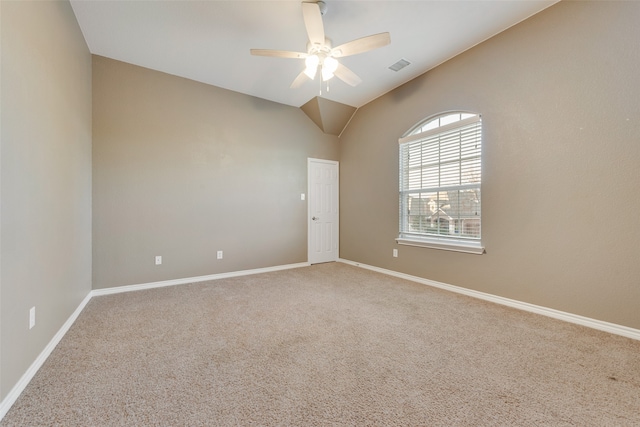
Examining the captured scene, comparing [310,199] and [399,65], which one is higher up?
[399,65]

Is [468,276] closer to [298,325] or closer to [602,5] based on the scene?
[298,325]

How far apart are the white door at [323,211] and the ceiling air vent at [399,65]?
81.6 inches

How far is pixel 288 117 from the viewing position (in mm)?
4637

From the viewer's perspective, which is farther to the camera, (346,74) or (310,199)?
(310,199)

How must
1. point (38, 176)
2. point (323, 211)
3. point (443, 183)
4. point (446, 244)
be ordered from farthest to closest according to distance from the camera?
point (323, 211)
point (443, 183)
point (446, 244)
point (38, 176)

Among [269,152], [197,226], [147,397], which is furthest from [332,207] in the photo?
[147,397]

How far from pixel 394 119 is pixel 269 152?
2143 millimetres

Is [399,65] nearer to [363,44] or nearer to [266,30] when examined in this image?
[363,44]

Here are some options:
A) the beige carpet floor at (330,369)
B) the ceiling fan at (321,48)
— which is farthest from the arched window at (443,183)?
the ceiling fan at (321,48)

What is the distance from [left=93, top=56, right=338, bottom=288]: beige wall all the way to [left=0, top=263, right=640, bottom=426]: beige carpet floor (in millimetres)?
973

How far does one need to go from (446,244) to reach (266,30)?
3272 mm

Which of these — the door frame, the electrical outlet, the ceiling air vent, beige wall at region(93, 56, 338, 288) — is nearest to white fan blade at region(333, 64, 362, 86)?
the ceiling air vent

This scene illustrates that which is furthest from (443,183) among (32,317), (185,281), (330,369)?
(32,317)

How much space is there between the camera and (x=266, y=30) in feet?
8.83
